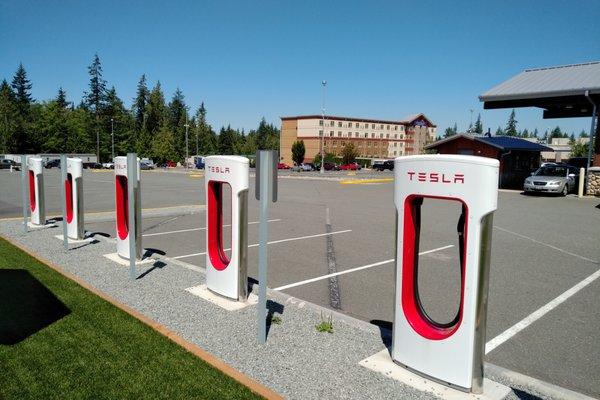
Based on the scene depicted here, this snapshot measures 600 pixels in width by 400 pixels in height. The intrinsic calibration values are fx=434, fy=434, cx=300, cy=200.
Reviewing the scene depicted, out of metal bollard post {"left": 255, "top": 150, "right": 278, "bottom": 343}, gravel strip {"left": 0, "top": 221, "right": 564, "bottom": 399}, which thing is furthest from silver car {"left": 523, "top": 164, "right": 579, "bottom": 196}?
metal bollard post {"left": 255, "top": 150, "right": 278, "bottom": 343}

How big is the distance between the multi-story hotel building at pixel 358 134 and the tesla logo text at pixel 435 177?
278ft

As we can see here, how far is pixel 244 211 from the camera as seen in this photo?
5656 mm

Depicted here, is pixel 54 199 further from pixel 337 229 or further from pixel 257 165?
pixel 257 165

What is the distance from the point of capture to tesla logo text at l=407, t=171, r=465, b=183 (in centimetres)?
358

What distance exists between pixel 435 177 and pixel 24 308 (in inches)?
201

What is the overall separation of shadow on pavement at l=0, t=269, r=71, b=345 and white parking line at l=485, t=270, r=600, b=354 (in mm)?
4996

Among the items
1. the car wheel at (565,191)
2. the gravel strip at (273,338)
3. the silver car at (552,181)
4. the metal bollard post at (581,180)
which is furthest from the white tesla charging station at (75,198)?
the metal bollard post at (581,180)

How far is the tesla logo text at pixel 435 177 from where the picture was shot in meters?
3.58

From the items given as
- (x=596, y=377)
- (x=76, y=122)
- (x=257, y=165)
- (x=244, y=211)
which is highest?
(x=76, y=122)

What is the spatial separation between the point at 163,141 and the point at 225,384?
88.5 m

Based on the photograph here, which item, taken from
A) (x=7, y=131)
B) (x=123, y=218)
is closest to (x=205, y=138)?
(x=7, y=131)

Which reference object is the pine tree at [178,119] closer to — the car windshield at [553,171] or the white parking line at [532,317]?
the car windshield at [553,171]

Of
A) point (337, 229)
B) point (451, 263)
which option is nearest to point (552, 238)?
point (451, 263)

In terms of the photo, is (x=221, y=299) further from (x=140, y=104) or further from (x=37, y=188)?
(x=140, y=104)
